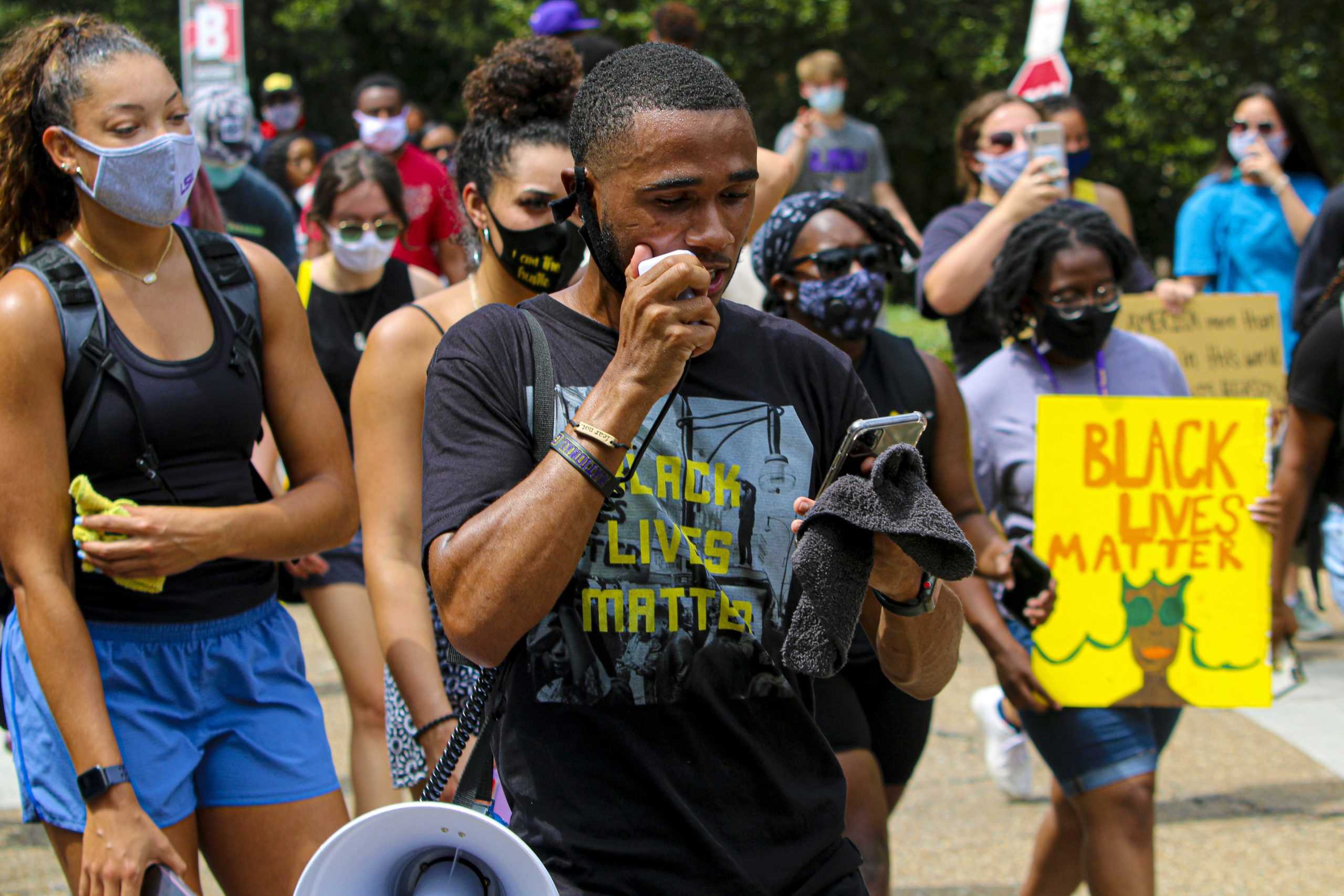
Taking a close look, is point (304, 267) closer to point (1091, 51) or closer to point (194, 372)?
→ point (194, 372)

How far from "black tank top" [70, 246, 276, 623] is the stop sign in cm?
605

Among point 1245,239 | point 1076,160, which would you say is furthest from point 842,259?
point 1245,239

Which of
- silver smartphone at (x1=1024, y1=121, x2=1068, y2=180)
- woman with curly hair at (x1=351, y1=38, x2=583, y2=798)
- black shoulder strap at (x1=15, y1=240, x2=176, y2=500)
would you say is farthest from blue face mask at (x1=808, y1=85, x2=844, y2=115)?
black shoulder strap at (x1=15, y1=240, x2=176, y2=500)

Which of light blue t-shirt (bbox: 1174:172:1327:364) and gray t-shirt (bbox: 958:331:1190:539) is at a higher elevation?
gray t-shirt (bbox: 958:331:1190:539)

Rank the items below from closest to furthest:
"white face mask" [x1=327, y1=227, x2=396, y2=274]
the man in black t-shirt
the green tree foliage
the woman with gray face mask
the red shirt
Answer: the man in black t-shirt < the woman with gray face mask < "white face mask" [x1=327, y1=227, x2=396, y2=274] < the red shirt < the green tree foliage

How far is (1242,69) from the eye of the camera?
17484 mm

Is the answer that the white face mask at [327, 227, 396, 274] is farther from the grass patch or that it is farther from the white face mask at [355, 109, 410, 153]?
the grass patch

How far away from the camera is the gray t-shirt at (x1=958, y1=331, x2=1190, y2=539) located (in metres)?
4.28

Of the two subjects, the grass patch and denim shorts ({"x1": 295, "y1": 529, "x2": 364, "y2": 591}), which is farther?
the grass patch

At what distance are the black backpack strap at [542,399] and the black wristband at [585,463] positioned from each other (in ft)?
0.45

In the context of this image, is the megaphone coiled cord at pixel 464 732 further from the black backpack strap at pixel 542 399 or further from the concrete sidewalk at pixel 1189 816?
the concrete sidewalk at pixel 1189 816

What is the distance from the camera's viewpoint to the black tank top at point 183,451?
117 inches

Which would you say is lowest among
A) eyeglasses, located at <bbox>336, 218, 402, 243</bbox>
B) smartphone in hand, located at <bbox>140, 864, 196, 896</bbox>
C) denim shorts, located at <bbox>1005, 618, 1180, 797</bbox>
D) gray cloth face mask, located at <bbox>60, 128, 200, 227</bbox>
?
denim shorts, located at <bbox>1005, 618, 1180, 797</bbox>

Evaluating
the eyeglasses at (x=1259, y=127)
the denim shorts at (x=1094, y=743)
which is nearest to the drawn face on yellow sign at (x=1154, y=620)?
the denim shorts at (x=1094, y=743)
